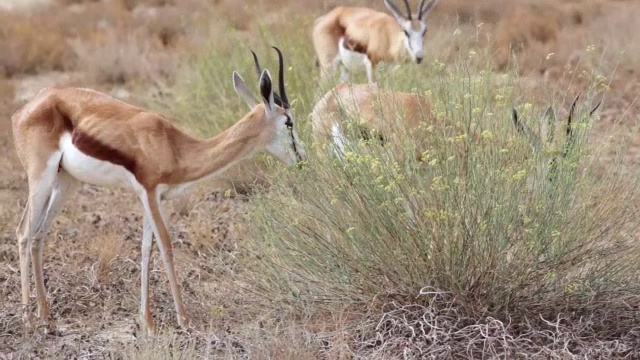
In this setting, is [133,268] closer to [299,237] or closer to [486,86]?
[299,237]

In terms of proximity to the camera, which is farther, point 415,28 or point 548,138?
point 415,28

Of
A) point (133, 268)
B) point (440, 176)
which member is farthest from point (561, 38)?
point (440, 176)

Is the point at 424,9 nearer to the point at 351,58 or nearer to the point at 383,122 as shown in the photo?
the point at 351,58

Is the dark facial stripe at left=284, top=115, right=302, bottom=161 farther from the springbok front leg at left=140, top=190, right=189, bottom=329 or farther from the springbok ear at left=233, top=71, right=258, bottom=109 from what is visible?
the springbok front leg at left=140, top=190, right=189, bottom=329

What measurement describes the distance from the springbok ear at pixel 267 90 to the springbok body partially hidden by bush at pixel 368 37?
19.8 feet

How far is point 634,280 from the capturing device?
5953 mm

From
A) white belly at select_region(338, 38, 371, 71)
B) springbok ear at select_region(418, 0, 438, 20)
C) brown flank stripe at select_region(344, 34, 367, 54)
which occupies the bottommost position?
white belly at select_region(338, 38, 371, 71)

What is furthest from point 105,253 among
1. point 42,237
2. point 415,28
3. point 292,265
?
point 415,28

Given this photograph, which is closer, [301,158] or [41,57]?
[301,158]

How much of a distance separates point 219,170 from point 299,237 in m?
0.72

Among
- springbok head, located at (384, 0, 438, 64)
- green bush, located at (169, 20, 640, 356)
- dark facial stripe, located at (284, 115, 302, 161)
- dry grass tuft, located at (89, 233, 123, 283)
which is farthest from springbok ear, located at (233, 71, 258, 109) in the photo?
springbok head, located at (384, 0, 438, 64)

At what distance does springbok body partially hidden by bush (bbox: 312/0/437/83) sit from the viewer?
12.6m

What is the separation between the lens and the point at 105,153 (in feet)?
20.5

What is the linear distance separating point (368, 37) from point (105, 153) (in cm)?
713
